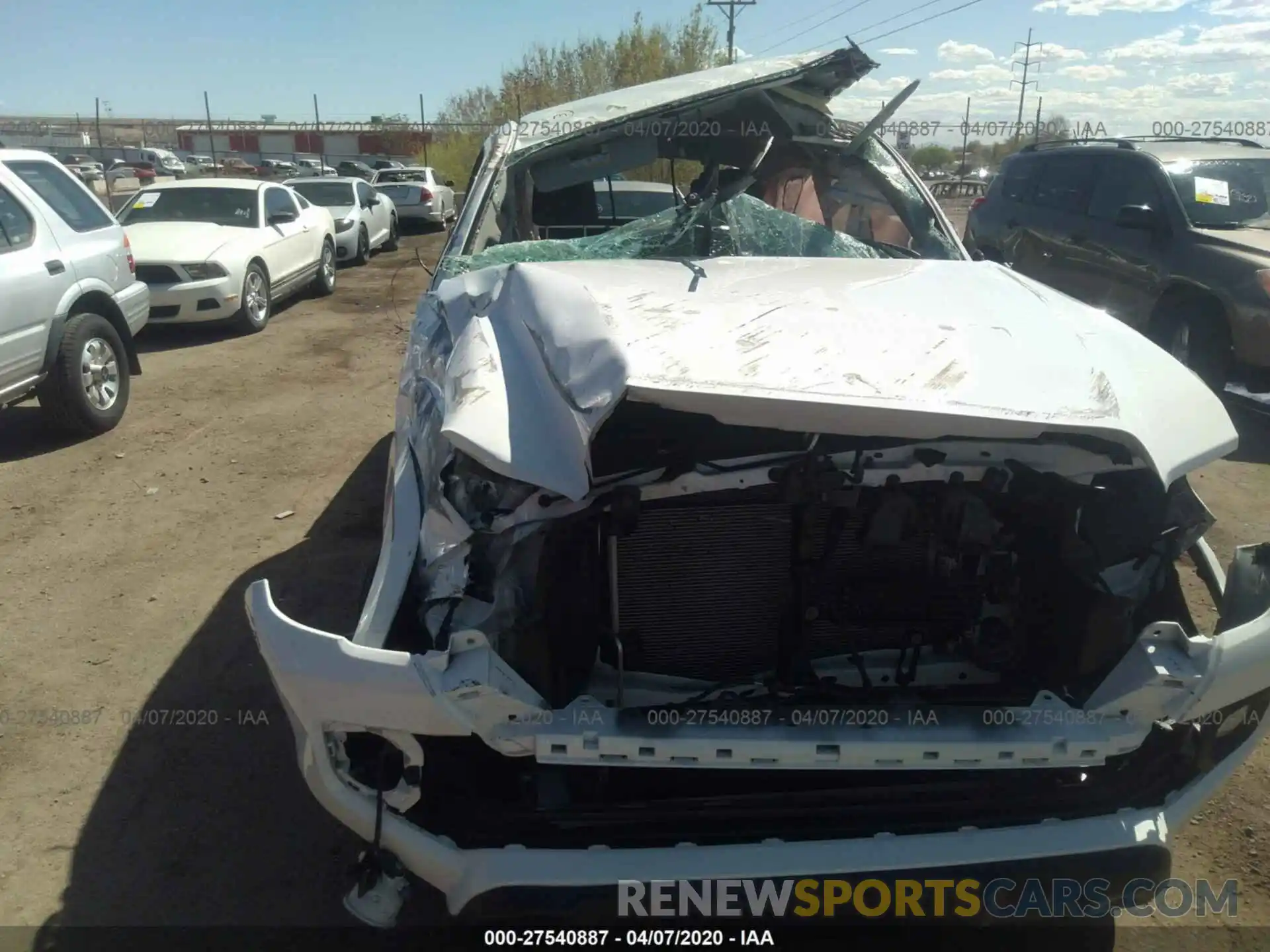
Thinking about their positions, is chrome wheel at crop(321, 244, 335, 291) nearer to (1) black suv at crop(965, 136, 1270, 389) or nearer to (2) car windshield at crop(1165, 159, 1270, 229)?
(1) black suv at crop(965, 136, 1270, 389)

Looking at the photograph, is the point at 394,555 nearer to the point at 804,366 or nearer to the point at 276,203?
the point at 804,366

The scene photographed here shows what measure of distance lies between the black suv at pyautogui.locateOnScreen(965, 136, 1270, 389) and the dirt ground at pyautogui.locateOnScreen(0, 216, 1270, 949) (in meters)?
0.79

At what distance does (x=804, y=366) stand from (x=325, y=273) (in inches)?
444

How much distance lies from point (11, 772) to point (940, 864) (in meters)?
2.89

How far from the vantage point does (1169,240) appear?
7102 millimetres

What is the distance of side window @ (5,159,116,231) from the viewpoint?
5.99 meters

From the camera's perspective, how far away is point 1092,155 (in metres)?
8.23

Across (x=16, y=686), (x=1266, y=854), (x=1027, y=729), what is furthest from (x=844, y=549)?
(x=16, y=686)

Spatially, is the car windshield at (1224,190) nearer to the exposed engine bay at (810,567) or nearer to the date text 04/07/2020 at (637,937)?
the exposed engine bay at (810,567)

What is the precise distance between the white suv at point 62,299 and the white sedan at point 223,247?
8.05 feet

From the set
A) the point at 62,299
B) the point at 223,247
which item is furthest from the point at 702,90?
the point at 223,247

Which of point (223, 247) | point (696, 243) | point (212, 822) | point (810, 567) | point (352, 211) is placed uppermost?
point (696, 243)

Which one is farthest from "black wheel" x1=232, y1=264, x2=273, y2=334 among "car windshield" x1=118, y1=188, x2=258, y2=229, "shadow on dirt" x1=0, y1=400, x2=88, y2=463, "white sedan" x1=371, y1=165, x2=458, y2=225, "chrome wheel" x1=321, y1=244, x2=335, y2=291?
"white sedan" x1=371, y1=165, x2=458, y2=225

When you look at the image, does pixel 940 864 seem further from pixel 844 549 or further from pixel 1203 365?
pixel 1203 365
